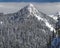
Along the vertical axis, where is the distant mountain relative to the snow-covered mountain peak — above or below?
below

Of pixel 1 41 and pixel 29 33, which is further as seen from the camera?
pixel 29 33

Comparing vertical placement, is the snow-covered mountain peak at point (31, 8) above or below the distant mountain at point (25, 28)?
above

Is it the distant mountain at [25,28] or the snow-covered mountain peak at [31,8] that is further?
the snow-covered mountain peak at [31,8]

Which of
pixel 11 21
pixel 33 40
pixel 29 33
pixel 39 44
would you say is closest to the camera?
pixel 39 44

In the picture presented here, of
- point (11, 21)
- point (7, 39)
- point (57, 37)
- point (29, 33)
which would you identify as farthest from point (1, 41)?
point (57, 37)

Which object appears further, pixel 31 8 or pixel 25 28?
pixel 31 8

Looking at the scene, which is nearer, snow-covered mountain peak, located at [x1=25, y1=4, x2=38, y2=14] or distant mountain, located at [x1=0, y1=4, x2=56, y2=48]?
distant mountain, located at [x1=0, y1=4, x2=56, y2=48]

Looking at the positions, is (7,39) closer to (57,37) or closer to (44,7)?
(44,7)

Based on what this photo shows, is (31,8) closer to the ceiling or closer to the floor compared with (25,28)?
closer to the ceiling
